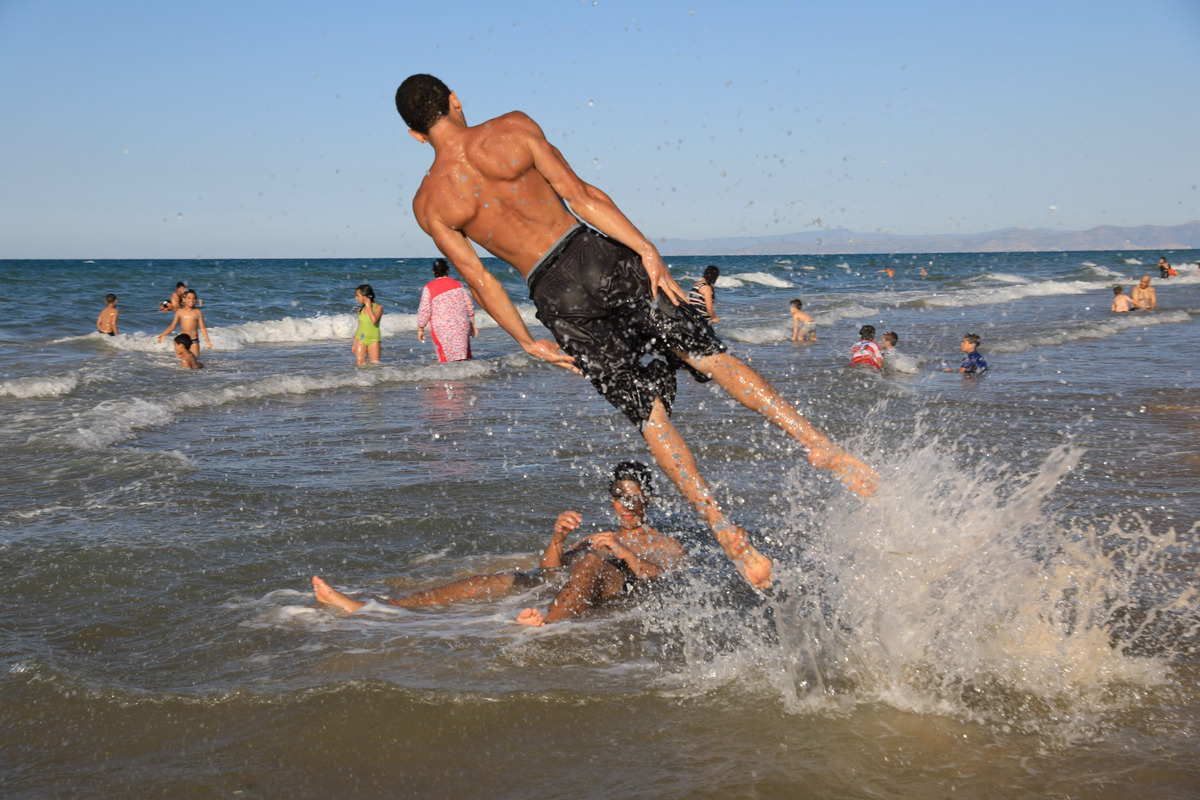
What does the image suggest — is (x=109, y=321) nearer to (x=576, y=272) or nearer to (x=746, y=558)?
(x=576, y=272)

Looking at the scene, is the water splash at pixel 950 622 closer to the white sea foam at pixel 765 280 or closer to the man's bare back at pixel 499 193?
the man's bare back at pixel 499 193

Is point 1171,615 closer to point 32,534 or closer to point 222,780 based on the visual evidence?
point 222,780

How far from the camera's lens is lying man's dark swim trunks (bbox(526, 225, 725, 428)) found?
168 inches

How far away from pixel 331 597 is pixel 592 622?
1299mm

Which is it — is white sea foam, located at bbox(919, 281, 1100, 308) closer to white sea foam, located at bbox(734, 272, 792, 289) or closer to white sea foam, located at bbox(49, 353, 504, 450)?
white sea foam, located at bbox(734, 272, 792, 289)

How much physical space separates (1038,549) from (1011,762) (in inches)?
88.8

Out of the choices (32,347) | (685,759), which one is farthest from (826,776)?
(32,347)

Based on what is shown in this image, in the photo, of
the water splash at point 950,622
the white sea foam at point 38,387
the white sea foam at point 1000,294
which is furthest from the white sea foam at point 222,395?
the white sea foam at point 1000,294

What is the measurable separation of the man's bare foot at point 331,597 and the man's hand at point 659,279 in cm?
215

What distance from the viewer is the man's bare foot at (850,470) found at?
4266mm

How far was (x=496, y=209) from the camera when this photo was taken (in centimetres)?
421

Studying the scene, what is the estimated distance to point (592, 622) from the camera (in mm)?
4688

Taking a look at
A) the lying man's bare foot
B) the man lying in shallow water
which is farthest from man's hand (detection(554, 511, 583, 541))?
the lying man's bare foot

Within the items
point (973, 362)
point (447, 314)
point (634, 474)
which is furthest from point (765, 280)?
point (634, 474)
